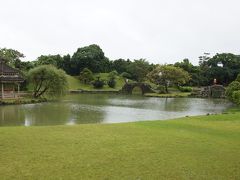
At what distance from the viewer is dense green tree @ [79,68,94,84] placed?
77250 mm

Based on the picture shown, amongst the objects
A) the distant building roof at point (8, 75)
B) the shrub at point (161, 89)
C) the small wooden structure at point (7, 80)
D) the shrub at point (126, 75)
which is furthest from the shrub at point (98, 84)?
the small wooden structure at point (7, 80)

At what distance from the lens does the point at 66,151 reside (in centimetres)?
1016

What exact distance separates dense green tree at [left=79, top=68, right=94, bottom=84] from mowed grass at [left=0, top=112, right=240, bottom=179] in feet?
207

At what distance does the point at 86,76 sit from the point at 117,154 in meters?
68.0

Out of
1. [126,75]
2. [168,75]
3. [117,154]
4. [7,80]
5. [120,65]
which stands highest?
[120,65]

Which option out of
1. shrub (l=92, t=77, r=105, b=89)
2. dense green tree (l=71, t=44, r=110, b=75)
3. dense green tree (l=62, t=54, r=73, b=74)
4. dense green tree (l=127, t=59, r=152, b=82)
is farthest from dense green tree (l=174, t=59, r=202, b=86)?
dense green tree (l=62, t=54, r=73, b=74)

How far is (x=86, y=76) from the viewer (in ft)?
254

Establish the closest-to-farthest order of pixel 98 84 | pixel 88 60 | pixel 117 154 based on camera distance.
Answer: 1. pixel 117 154
2. pixel 98 84
3. pixel 88 60

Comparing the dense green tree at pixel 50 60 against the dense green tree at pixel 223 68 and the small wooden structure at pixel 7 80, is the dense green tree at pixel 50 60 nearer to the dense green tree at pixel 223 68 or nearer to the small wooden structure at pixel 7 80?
the small wooden structure at pixel 7 80

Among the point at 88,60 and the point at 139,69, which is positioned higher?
the point at 88,60

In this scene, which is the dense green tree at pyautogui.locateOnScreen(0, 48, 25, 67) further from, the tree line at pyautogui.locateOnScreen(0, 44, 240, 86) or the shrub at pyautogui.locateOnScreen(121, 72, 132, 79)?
the shrub at pyautogui.locateOnScreen(121, 72, 132, 79)

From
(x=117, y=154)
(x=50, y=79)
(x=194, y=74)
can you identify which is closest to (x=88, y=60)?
(x=194, y=74)

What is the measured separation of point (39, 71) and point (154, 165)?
37617 mm

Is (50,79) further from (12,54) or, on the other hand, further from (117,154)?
(117,154)
